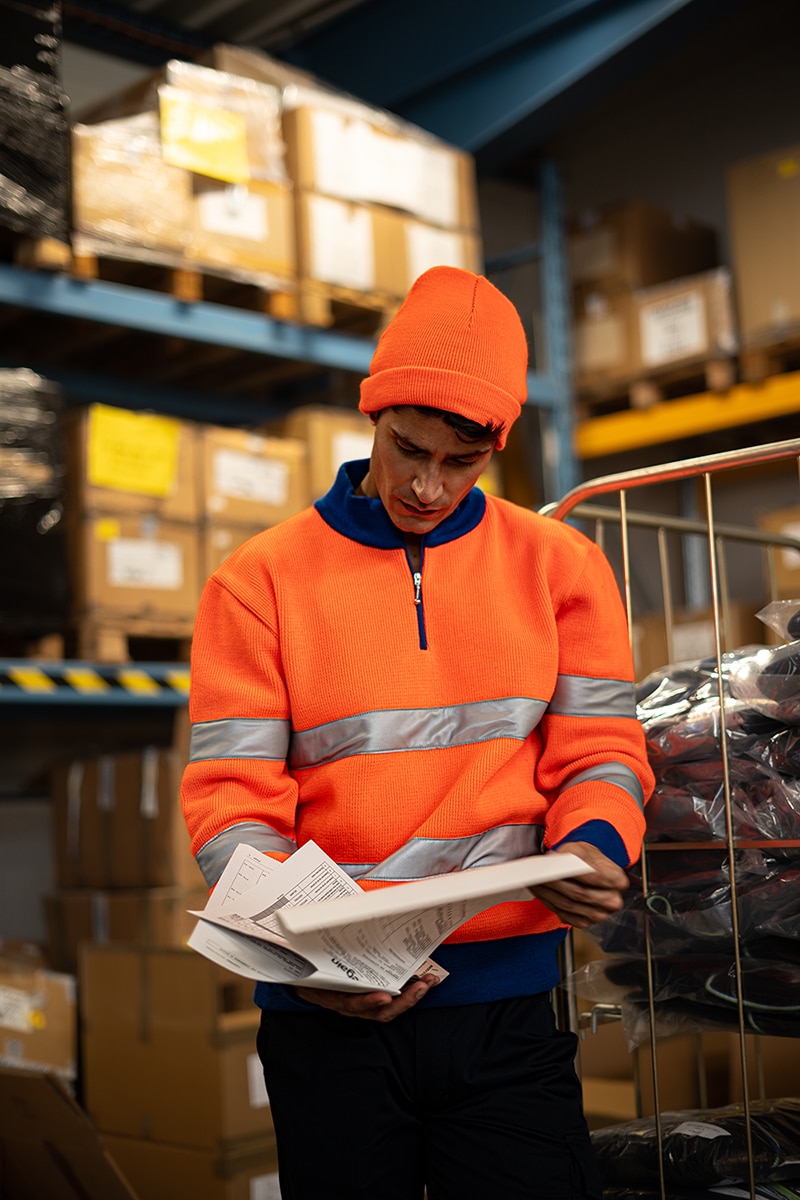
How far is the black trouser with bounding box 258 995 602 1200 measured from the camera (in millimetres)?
1697

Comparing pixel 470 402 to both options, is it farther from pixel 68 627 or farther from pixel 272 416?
pixel 272 416

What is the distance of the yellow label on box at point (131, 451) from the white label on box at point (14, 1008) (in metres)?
1.77

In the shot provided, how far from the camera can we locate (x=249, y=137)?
16.6 ft

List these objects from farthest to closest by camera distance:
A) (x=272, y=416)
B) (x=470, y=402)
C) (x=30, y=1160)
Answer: (x=272, y=416)
(x=30, y=1160)
(x=470, y=402)

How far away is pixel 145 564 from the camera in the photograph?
471cm

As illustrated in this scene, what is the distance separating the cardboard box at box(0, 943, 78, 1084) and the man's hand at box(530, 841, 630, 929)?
9.44ft

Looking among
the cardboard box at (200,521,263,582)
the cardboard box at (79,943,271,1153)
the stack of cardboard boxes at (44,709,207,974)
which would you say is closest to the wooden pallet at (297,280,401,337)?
the cardboard box at (200,521,263,582)

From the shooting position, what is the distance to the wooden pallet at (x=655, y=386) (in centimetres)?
592

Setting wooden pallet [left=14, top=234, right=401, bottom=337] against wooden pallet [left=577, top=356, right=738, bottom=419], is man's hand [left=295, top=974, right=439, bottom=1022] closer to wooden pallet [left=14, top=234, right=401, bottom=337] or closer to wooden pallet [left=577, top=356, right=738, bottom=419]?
wooden pallet [left=14, top=234, right=401, bottom=337]

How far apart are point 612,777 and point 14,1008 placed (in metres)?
3.08

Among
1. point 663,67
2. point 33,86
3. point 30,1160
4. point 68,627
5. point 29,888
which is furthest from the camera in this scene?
point 663,67

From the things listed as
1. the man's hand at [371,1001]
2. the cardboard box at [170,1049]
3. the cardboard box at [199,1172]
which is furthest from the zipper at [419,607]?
the cardboard box at [199,1172]

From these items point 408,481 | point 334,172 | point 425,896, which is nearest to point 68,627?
point 334,172

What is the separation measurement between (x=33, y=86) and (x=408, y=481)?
10.3ft
